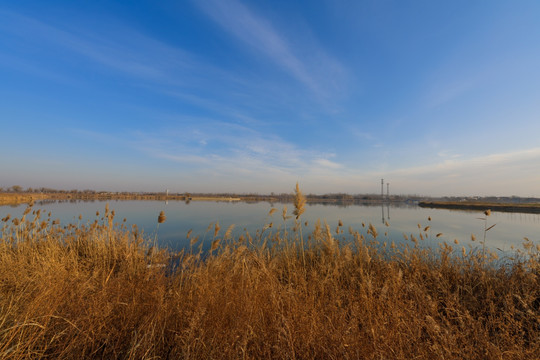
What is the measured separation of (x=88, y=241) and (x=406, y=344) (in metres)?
7.81

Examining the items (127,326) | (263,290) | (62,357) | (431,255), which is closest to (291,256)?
(263,290)

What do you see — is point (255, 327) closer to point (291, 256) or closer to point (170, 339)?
point (170, 339)

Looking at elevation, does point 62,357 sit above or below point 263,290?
below

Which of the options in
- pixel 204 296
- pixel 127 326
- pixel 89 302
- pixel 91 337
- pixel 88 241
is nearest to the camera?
pixel 91 337

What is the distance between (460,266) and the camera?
490cm

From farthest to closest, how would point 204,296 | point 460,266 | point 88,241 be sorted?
1. point 88,241
2. point 460,266
3. point 204,296

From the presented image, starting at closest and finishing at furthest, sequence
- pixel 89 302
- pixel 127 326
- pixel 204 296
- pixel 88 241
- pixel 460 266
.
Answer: pixel 127 326 → pixel 89 302 → pixel 204 296 → pixel 460 266 → pixel 88 241

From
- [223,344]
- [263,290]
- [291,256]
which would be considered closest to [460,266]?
[291,256]

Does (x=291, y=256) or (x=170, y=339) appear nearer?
(x=170, y=339)

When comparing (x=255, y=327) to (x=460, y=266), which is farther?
(x=460, y=266)

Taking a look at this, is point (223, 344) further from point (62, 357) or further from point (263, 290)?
point (62, 357)

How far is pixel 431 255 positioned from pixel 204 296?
592cm

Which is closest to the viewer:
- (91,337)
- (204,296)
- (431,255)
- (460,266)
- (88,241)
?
(91,337)

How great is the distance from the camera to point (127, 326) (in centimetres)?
253
